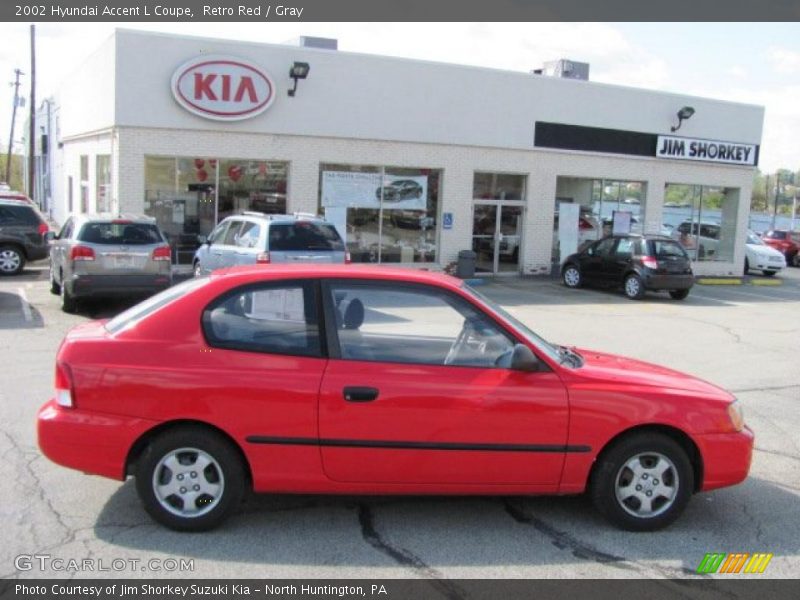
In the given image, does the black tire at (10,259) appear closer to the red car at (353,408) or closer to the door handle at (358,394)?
the red car at (353,408)

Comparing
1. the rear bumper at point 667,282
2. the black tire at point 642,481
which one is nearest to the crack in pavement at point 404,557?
the black tire at point 642,481

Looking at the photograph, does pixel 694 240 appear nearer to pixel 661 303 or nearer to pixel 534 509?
pixel 661 303

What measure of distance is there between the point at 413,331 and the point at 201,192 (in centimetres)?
1452

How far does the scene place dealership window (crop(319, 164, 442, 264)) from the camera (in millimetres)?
19719

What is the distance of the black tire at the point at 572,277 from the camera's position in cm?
2092

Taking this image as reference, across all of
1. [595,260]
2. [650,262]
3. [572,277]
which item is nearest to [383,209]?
[572,277]

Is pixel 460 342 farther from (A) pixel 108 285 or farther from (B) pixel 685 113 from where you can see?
(B) pixel 685 113

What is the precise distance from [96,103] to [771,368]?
1707 cm

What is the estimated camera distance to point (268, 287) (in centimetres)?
492

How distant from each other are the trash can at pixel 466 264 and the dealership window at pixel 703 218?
793 cm

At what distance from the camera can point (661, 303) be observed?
18.8m

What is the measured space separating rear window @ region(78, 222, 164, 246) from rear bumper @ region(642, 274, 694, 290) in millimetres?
11257
